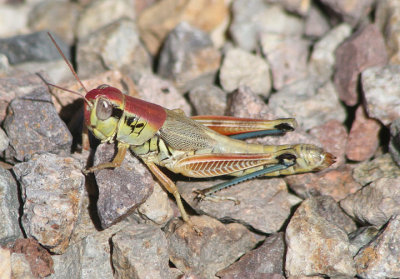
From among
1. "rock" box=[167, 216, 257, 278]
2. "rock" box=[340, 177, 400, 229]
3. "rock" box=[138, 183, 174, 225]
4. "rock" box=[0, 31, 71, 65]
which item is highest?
"rock" box=[0, 31, 71, 65]

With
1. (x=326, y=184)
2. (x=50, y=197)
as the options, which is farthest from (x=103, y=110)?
(x=326, y=184)

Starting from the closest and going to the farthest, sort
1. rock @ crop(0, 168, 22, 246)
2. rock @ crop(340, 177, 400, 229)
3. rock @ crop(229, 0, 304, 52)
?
rock @ crop(0, 168, 22, 246), rock @ crop(340, 177, 400, 229), rock @ crop(229, 0, 304, 52)

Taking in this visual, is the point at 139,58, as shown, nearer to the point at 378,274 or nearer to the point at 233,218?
the point at 233,218

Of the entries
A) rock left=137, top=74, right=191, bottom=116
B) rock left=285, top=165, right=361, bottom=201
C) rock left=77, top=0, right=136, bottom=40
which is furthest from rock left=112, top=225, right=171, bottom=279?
rock left=77, top=0, right=136, bottom=40

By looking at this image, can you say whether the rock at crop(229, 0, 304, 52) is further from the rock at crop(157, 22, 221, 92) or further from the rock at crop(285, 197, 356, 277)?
the rock at crop(285, 197, 356, 277)

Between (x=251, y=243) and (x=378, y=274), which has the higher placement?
(x=378, y=274)

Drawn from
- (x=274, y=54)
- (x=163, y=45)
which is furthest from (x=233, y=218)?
(x=163, y=45)
